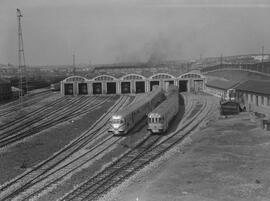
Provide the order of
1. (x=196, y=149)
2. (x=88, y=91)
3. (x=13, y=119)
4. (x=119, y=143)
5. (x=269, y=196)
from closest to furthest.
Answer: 1. (x=269, y=196)
2. (x=196, y=149)
3. (x=119, y=143)
4. (x=13, y=119)
5. (x=88, y=91)

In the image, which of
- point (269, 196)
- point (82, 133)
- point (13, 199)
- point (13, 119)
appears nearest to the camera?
point (269, 196)

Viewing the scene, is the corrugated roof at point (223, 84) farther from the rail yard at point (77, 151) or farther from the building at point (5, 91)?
the building at point (5, 91)

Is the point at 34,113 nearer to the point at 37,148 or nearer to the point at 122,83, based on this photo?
the point at 37,148

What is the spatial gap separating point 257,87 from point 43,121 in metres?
29.8

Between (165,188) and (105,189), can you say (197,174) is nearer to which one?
(165,188)

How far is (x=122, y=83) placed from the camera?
87500 mm

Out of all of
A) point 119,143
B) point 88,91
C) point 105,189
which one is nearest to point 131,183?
point 105,189

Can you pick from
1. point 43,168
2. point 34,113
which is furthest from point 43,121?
point 43,168

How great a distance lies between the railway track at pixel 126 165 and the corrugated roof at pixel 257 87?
1252cm

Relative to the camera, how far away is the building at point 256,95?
47.9 meters

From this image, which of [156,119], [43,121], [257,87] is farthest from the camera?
[257,87]

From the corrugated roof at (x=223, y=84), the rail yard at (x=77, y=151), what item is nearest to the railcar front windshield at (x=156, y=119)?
the rail yard at (x=77, y=151)

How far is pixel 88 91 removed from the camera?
87562mm

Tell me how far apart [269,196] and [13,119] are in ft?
131
